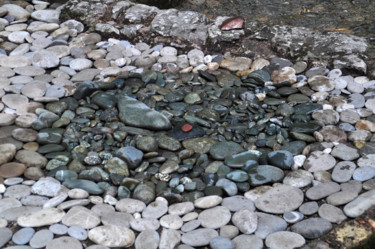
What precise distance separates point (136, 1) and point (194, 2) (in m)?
0.54

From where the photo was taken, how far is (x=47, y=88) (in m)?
3.32

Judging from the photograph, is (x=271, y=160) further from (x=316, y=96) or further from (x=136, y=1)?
(x=136, y=1)

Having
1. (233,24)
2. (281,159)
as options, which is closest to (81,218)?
(281,159)

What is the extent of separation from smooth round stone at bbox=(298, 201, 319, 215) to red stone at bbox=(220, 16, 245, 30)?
180 centimetres

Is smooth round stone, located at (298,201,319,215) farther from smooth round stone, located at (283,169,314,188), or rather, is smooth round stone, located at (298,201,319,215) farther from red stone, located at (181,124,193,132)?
red stone, located at (181,124,193,132)

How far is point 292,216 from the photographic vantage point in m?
2.33

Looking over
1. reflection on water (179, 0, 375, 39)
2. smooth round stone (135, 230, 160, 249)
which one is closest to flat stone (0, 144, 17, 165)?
smooth round stone (135, 230, 160, 249)

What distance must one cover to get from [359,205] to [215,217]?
2.20 ft

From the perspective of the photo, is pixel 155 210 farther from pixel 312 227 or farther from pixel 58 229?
pixel 312 227

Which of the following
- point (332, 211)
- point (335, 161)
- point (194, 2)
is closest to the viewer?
point (332, 211)

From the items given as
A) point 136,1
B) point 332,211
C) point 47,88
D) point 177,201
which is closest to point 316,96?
point 332,211

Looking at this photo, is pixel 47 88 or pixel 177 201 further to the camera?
pixel 47 88

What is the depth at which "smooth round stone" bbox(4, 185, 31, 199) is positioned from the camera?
8.05 ft

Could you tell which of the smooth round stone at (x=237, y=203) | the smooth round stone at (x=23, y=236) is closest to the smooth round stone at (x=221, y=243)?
the smooth round stone at (x=237, y=203)
